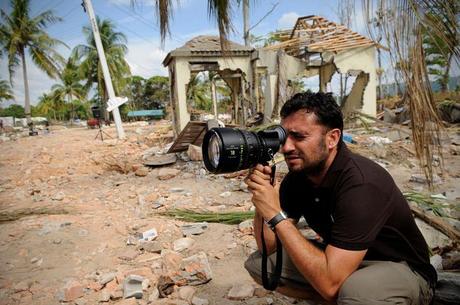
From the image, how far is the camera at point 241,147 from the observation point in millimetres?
1590

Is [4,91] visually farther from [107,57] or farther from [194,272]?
[194,272]

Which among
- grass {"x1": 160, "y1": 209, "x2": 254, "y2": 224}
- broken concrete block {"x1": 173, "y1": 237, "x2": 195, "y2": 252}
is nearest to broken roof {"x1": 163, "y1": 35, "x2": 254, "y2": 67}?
A: grass {"x1": 160, "y1": 209, "x2": 254, "y2": 224}

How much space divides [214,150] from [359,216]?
2.42 ft

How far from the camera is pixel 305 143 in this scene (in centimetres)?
164

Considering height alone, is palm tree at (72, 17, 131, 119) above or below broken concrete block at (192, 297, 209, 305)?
above

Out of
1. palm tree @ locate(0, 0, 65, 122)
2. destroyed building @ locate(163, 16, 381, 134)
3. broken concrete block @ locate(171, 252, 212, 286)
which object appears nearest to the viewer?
broken concrete block @ locate(171, 252, 212, 286)

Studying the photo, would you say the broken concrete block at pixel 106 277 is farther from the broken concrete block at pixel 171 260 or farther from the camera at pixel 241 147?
the camera at pixel 241 147

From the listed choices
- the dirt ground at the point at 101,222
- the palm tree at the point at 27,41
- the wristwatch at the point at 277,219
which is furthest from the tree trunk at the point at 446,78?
the palm tree at the point at 27,41

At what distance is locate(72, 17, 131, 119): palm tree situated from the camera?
26.0 meters

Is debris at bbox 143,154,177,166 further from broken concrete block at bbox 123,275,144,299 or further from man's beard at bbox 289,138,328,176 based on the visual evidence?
man's beard at bbox 289,138,328,176

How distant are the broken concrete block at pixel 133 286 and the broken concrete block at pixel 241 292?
718 mm

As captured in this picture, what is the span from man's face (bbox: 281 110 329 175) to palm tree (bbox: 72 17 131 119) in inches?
1030

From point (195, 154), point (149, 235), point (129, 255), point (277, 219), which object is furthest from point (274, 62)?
point (277, 219)

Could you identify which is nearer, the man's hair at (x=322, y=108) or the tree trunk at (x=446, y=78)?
the tree trunk at (x=446, y=78)
